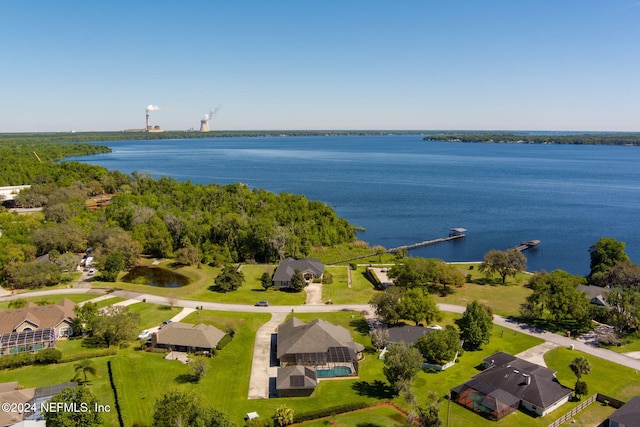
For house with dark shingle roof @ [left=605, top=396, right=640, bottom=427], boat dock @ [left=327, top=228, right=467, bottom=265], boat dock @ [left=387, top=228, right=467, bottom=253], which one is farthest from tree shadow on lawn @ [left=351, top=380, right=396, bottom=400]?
boat dock @ [left=387, top=228, right=467, bottom=253]

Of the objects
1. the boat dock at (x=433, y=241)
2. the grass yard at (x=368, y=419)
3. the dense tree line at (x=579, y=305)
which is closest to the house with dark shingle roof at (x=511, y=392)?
the grass yard at (x=368, y=419)

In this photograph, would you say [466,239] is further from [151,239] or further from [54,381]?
[54,381]

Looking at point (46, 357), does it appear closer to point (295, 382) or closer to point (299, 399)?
point (295, 382)

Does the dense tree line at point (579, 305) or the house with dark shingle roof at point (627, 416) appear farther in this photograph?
the dense tree line at point (579, 305)

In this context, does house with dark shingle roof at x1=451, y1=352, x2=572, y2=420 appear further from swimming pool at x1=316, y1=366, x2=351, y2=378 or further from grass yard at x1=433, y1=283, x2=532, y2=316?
grass yard at x1=433, y1=283, x2=532, y2=316

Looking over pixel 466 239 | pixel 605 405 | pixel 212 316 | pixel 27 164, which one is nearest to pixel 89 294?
pixel 212 316

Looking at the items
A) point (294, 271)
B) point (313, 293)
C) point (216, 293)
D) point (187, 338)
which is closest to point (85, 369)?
point (187, 338)

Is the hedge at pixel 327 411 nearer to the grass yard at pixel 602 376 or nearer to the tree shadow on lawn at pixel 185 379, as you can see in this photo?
the tree shadow on lawn at pixel 185 379
